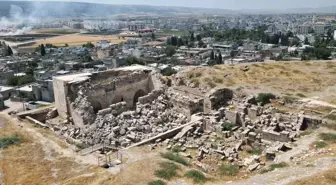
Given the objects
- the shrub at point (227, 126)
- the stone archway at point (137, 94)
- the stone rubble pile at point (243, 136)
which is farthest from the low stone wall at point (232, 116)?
the stone archway at point (137, 94)

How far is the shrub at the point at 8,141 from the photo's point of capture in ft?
53.8

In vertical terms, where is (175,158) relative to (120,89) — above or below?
below

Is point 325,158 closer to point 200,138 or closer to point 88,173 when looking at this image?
point 200,138

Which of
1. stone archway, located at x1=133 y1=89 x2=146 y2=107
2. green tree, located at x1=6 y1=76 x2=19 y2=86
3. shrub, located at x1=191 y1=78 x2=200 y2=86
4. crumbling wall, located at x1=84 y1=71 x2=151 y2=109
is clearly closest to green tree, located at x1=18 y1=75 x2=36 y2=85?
green tree, located at x1=6 y1=76 x2=19 y2=86

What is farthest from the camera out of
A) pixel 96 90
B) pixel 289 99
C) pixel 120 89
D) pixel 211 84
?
pixel 211 84

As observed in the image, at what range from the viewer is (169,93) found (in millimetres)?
23031

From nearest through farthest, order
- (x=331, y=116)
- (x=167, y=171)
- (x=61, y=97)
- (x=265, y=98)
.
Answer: (x=167, y=171)
(x=331, y=116)
(x=265, y=98)
(x=61, y=97)

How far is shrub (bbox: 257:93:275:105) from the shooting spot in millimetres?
21203

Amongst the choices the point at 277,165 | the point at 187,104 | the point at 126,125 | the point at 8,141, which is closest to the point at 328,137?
the point at 277,165

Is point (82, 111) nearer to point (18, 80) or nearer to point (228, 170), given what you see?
point (228, 170)

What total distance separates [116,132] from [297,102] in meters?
10.6

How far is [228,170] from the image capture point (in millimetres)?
13984

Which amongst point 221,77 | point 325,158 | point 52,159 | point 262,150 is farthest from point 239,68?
point 52,159

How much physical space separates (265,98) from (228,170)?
8.61 meters
